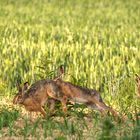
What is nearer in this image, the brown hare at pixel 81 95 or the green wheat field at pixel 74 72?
the green wheat field at pixel 74 72

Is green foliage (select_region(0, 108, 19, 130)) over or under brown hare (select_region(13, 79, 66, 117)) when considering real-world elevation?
under

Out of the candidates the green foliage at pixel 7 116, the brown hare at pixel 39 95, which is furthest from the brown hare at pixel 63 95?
the green foliage at pixel 7 116

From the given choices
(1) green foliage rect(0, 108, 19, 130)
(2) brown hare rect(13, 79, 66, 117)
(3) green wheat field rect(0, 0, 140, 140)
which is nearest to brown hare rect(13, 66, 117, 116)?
(2) brown hare rect(13, 79, 66, 117)

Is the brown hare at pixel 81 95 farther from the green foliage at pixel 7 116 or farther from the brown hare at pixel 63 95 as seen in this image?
the green foliage at pixel 7 116

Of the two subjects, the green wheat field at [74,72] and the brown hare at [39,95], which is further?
the brown hare at [39,95]

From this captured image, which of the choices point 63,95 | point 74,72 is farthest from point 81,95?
point 74,72

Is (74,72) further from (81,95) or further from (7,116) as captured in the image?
(81,95)

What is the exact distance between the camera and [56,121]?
312 inches

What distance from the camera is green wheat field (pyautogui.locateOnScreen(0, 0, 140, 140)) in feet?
24.7

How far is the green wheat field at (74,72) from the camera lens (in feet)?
24.7

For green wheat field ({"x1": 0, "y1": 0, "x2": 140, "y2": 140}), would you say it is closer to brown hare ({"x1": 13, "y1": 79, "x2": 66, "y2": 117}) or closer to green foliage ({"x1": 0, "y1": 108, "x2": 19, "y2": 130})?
green foliage ({"x1": 0, "y1": 108, "x2": 19, "y2": 130})

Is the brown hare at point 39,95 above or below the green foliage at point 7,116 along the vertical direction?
above

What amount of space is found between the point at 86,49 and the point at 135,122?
244 inches

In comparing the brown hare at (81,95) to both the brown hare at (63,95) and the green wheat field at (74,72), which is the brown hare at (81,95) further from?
the green wheat field at (74,72)
